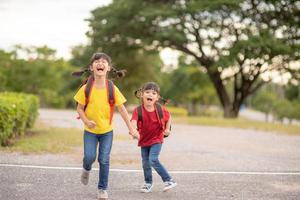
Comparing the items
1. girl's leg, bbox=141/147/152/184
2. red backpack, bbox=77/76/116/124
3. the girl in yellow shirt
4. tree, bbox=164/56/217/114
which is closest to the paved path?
girl's leg, bbox=141/147/152/184

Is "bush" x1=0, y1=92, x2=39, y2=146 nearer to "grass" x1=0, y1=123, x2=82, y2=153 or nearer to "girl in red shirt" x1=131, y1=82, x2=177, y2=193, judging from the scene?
"grass" x1=0, y1=123, x2=82, y2=153

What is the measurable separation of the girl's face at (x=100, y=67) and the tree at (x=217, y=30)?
18.9 meters

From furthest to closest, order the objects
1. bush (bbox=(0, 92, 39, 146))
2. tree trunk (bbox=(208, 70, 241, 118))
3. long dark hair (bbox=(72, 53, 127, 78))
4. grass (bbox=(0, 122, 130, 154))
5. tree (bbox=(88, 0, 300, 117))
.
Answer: tree trunk (bbox=(208, 70, 241, 118)) → tree (bbox=(88, 0, 300, 117)) → grass (bbox=(0, 122, 130, 154)) → bush (bbox=(0, 92, 39, 146)) → long dark hair (bbox=(72, 53, 127, 78))

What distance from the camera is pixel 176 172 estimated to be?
8109mm

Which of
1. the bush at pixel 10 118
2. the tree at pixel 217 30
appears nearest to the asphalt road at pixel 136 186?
the bush at pixel 10 118

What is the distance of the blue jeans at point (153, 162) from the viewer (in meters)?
6.53

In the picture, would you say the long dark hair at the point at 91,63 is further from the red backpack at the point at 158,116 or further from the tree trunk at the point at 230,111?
the tree trunk at the point at 230,111

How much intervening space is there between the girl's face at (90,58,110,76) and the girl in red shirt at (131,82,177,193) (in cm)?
65

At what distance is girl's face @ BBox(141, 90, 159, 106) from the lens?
646 cm

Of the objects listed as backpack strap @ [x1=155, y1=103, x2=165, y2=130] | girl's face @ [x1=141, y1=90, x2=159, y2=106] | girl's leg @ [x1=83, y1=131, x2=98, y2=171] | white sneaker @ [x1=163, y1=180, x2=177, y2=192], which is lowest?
white sneaker @ [x1=163, y1=180, x2=177, y2=192]

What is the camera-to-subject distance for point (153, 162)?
6.52 m

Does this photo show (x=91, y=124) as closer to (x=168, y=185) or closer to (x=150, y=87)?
(x=150, y=87)

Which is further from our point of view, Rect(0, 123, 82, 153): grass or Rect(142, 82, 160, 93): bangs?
Rect(0, 123, 82, 153): grass

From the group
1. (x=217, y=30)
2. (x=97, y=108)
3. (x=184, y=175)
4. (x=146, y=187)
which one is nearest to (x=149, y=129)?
(x=146, y=187)
